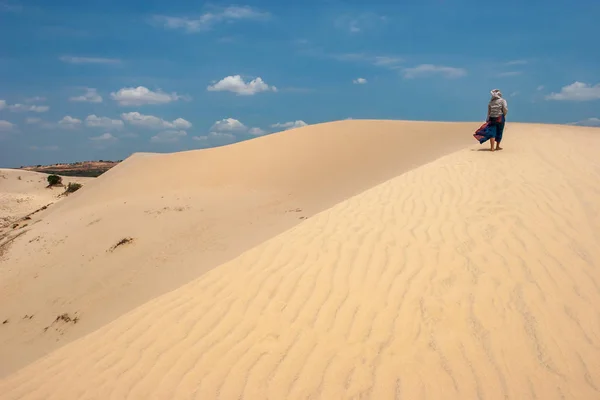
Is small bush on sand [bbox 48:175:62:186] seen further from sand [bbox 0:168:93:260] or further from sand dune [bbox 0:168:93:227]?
Answer: sand dune [bbox 0:168:93:227]

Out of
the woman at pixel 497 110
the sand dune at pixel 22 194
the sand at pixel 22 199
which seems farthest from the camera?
the sand dune at pixel 22 194

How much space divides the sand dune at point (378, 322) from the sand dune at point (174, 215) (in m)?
2.14

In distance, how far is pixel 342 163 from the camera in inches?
608

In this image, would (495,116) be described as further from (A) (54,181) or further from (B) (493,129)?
(A) (54,181)

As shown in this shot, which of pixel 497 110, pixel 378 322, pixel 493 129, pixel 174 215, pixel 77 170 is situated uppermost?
pixel 497 110

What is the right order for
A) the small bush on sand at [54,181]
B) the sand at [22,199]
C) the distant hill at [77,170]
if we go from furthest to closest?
the distant hill at [77,170] → the small bush on sand at [54,181] → the sand at [22,199]

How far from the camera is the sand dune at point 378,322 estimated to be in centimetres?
352

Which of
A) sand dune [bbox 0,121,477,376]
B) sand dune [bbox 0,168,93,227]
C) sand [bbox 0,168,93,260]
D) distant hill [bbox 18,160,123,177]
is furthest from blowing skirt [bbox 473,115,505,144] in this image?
distant hill [bbox 18,160,123,177]

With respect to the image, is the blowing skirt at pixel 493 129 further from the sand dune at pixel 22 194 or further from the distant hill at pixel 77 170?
the distant hill at pixel 77 170

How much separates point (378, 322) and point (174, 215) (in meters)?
7.96

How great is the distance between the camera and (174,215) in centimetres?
1105

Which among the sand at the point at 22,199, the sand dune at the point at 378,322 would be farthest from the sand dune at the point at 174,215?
the sand dune at the point at 378,322

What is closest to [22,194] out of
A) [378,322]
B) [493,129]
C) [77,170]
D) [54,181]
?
[54,181]

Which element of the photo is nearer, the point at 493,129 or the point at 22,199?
the point at 493,129
